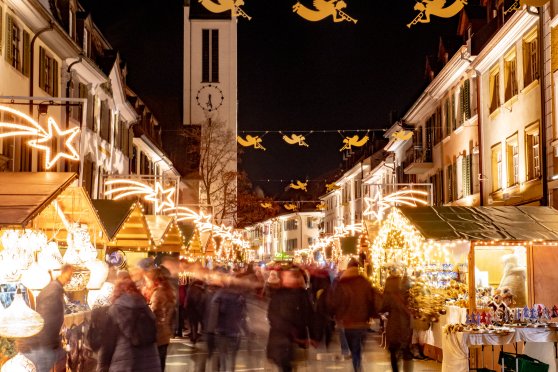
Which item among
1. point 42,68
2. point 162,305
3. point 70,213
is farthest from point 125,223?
point 162,305

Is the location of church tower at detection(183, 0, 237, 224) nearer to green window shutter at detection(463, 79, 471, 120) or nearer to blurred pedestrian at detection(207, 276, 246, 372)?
green window shutter at detection(463, 79, 471, 120)

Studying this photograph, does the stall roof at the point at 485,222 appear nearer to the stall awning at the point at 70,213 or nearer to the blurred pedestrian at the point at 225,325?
the blurred pedestrian at the point at 225,325

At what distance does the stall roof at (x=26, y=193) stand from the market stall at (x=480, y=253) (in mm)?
7073

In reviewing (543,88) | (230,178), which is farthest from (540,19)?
(230,178)

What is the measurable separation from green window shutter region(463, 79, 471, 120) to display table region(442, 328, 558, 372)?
14848 mm

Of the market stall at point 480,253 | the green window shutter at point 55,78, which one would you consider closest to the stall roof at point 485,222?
the market stall at point 480,253

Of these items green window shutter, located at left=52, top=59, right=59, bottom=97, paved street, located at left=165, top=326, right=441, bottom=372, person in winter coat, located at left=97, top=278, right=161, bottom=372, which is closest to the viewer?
person in winter coat, located at left=97, top=278, right=161, bottom=372

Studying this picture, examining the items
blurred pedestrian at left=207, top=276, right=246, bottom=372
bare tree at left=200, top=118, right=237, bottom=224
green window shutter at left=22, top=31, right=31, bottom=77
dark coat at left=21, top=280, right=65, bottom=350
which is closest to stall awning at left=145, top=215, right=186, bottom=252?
green window shutter at left=22, top=31, right=31, bottom=77

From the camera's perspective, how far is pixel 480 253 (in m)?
21.5

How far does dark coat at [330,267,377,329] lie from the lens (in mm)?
14211

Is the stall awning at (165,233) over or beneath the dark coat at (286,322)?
over

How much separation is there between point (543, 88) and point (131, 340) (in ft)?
45.8

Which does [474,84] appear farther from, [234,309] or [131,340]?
[131,340]

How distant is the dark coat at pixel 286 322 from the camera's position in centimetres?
1246
